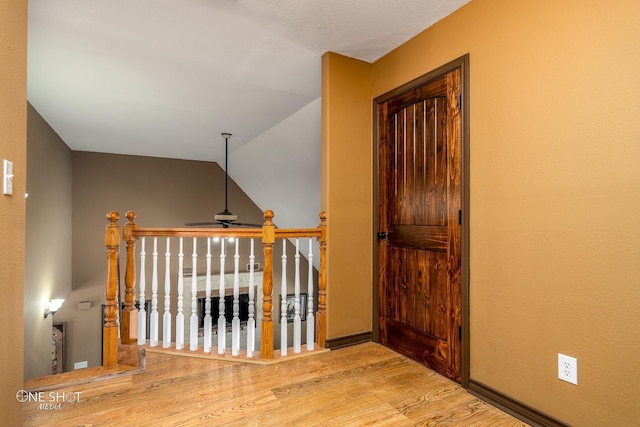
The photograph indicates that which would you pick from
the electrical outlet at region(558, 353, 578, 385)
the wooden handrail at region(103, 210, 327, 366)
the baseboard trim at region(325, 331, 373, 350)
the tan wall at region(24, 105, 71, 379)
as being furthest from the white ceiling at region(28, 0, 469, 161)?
the baseboard trim at region(325, 331, 373, 350)

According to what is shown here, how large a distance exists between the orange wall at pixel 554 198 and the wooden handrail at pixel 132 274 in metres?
1.12

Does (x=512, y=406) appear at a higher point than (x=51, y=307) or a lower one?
higher

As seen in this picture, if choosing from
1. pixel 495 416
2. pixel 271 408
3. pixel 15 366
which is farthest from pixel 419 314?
pixel 15 366

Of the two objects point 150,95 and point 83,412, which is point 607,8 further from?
point 150,95

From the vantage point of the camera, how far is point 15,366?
1356mm

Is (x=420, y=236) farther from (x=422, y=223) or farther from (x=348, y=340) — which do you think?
(x=348, y=340)

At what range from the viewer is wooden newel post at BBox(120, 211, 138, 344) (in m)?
2.61

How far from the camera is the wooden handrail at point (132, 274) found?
2379mm

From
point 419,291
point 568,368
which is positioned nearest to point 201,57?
point 419,291

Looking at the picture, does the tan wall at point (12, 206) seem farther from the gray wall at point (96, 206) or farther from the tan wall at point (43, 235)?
the gray wall at point (96, 206)

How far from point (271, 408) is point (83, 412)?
0.97 meters

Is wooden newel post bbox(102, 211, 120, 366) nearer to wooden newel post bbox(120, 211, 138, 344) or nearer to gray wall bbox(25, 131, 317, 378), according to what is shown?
wooden newel post bbox(120, 211, 138, 344)

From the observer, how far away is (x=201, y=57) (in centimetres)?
277

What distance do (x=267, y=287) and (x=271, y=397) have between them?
29.7 inches
